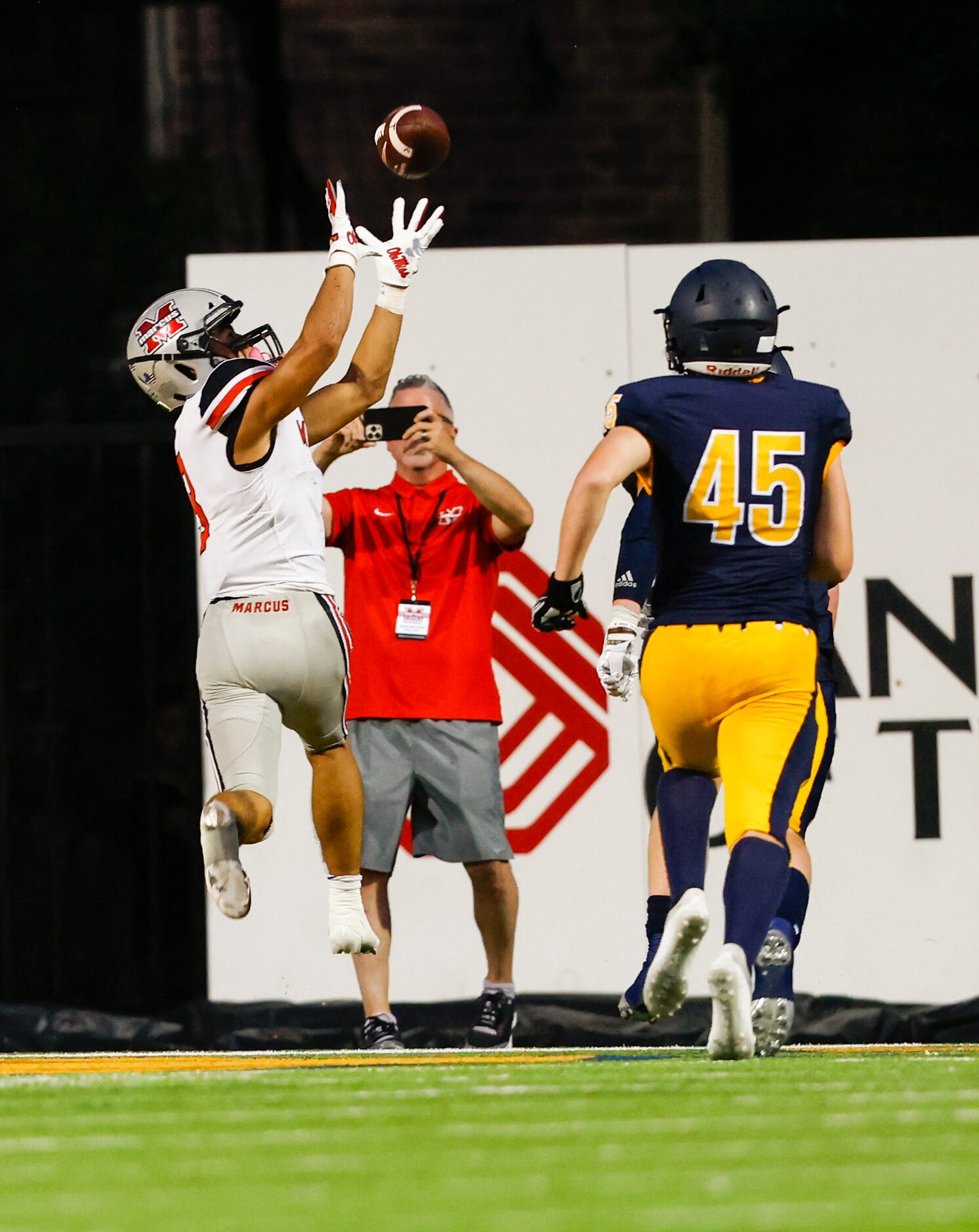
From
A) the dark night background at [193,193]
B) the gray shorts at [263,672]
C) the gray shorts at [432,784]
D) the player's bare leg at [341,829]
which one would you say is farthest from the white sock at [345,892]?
the dark night background at [193,193]

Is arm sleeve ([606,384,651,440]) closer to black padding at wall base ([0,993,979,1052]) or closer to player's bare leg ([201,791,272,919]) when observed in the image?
player's bare leg ([201,791,272,919])

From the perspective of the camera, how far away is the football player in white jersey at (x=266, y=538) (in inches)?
226

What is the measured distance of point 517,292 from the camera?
26.1 ft

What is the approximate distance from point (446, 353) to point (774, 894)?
328 cm

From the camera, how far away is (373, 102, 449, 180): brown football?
260 inches

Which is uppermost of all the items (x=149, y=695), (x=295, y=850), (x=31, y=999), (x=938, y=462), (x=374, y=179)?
(x=374, y=179)

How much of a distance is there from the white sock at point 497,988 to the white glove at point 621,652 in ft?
6.26

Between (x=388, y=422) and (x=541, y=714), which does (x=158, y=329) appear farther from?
(x=541, y=714)

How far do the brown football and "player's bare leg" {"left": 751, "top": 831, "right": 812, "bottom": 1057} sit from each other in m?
2.20

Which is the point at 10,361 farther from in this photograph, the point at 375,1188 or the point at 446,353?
the point at 375,1188

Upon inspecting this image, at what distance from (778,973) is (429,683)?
201cm

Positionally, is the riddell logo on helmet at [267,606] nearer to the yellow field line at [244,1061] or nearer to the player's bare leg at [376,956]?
the yellow field line at [244,1061]

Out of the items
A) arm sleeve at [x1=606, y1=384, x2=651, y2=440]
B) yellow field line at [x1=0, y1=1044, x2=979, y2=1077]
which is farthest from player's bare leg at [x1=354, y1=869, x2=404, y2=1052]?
arm sleeve at [x1=606, y1=384, x2=651, y2=440]

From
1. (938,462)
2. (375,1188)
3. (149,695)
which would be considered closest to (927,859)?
(938,462)
